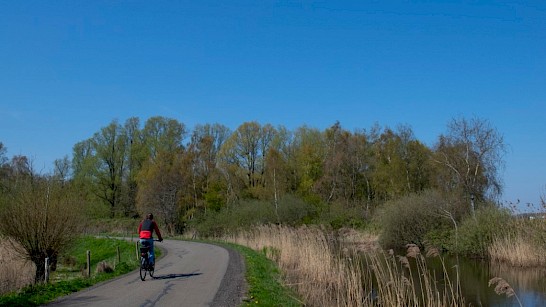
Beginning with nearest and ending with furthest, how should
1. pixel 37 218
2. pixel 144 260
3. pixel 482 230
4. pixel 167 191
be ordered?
pixel 144 260
pixel 37 218
pixel 482 230
pixel 167 191

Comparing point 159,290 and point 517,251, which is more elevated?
point 159,290

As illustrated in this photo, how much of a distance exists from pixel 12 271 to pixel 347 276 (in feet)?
44.1

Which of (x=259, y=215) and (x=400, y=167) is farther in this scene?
(x=400, y=167)

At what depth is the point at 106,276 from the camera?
17344mm

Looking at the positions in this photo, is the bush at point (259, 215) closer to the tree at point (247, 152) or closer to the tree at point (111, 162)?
the tree at point (247, 152)

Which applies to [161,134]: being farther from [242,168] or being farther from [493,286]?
[493,286]

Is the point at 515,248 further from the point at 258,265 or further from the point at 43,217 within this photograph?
the point at 43,217

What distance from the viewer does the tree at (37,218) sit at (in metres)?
20.5

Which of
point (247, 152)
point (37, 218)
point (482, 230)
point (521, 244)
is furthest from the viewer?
point (247, 152)

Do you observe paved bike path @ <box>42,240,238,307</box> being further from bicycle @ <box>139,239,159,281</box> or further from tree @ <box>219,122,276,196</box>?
tree @ <box>219,122,276,196</box>

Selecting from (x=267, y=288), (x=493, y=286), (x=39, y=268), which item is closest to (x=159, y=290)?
(x=267, y=288)

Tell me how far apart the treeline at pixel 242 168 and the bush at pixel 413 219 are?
405 inches

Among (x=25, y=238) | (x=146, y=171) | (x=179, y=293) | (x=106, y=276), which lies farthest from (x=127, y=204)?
(x=179, y=293)

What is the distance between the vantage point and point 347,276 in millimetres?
12891
